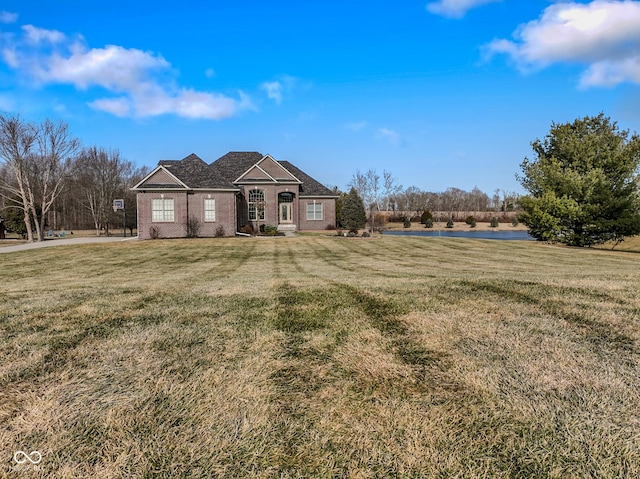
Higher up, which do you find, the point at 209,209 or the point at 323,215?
the point at 209,209

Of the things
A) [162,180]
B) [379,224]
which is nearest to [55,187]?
[162,180]

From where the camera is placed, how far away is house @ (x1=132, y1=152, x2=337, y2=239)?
26250 millimetres

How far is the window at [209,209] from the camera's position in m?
27.3

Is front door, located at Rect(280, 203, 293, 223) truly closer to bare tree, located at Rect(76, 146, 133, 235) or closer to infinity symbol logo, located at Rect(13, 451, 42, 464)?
bare tree, located at Rect(76, 146, 133, 235)

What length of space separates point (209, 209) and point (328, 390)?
2636cm

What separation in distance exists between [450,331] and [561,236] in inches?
1064

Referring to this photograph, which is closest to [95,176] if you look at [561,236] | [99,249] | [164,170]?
[164,170]

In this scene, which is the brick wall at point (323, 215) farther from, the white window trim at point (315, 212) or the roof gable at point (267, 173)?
the roof gable at point (267, 173)

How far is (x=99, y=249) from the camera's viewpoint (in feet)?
66.0

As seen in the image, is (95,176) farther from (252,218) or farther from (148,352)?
(148,352)

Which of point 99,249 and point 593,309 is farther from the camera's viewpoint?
point 99,249

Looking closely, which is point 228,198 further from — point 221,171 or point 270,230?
point 221,171

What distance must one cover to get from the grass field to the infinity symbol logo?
0.03m

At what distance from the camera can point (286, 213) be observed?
114 ft
